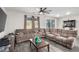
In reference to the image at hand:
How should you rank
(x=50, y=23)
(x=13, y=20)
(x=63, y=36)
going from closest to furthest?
(x=13, y=20) < (x=50, y=23) < (x=63, y=36)

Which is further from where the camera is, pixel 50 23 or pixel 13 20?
Result: pixel 50 23

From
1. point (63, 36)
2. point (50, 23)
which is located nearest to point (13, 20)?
point (50, 23)

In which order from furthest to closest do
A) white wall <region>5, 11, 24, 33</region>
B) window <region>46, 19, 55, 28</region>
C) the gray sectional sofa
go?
window <region>46, 19, 55, 28</region>
the gray sectional sofa
white wall <region>5, 11, 24, 33</region>

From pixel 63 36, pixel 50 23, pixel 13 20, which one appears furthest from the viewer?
pixel 63 36

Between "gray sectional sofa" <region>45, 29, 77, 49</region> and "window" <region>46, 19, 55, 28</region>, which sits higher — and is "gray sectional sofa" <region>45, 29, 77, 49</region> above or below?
below

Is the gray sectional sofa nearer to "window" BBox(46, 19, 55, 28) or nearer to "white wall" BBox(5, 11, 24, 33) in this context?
"window" BBox(46, 19, 55, 28)

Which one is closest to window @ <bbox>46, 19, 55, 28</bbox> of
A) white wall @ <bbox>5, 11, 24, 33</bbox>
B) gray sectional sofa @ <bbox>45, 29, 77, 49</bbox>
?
gray sectional sofa @ <bbox>45, 29, 77, 49</bbox>

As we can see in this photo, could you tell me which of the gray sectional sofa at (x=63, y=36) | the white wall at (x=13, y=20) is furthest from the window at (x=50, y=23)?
the white wall at (x=13, y=20)

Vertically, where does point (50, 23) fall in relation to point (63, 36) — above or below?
above

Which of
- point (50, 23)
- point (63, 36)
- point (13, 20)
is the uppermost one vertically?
point (13, 20)

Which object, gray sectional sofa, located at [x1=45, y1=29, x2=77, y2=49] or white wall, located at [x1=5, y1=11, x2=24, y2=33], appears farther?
gray sectional sofa, located at [x1=45, y1=29, x2=77, y2=49]

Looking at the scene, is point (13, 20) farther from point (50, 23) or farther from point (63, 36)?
point (63, 36)

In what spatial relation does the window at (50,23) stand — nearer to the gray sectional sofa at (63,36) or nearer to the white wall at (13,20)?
the gray sectional sofa at (63,36)
